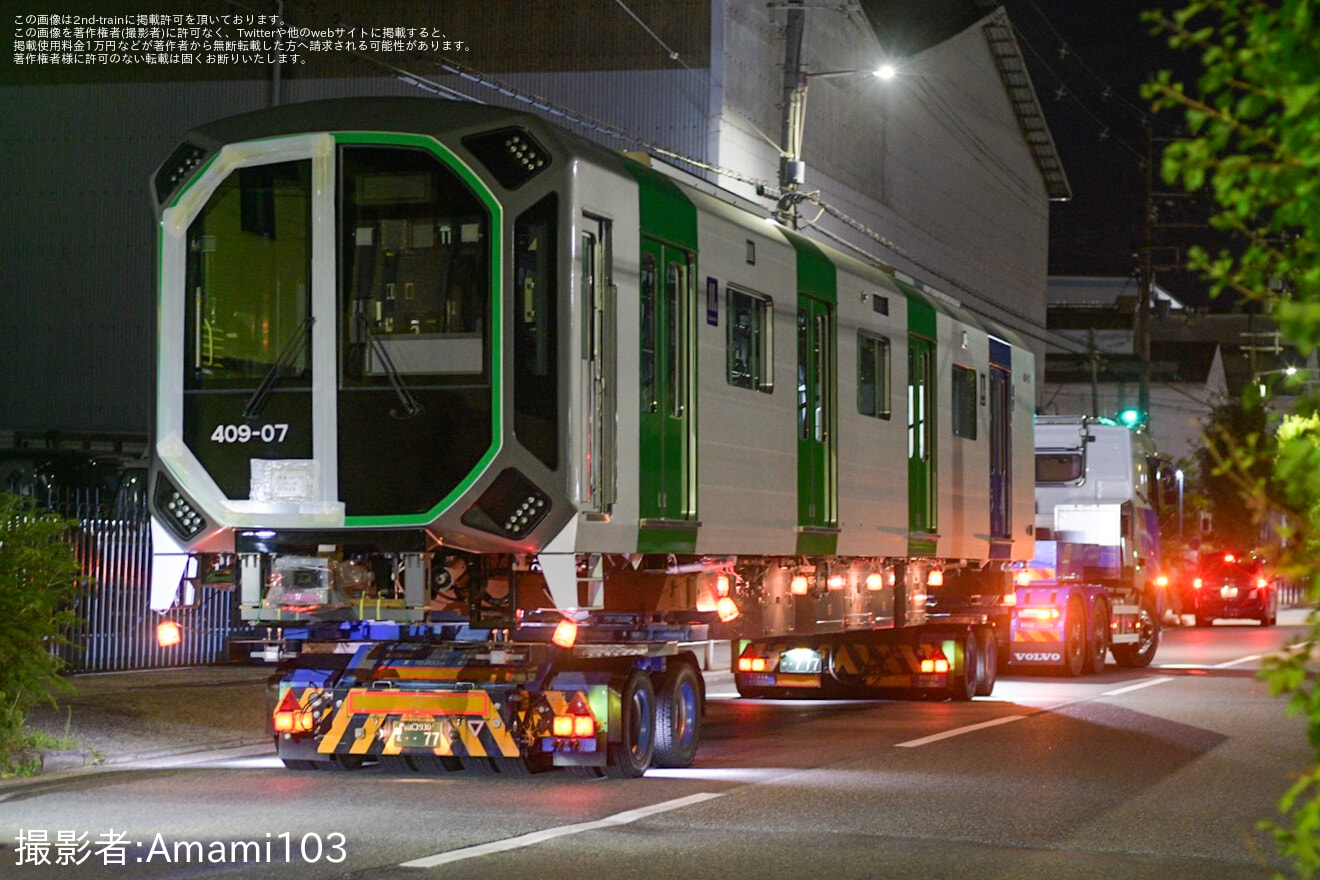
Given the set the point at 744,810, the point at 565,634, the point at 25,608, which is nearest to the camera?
the point at 744,810

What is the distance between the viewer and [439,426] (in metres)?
11.6

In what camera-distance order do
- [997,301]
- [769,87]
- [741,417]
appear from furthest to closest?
1. [997,301]
2. [769,87]
3. [741,417]

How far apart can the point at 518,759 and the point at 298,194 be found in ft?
12.3

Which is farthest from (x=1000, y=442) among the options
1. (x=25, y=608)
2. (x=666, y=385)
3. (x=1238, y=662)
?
(x=25, y=608)

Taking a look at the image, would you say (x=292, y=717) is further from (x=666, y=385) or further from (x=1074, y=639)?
(x=1074, y=639)

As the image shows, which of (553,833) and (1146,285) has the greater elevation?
(1146,285)

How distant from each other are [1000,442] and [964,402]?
5.76 feet

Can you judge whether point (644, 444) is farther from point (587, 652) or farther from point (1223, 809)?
point (1223, 809)

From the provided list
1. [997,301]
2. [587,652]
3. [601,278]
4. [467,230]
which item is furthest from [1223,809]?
[997,301]

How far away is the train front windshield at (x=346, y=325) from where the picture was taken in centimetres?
1162

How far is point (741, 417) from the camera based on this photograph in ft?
46.6

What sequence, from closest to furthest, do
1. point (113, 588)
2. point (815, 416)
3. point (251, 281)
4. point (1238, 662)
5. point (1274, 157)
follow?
point (1274, 157), point (251, 281), point (815, 416), point (113, 588), point (1238, 662)

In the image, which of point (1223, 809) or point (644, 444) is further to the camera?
point (644, 444)

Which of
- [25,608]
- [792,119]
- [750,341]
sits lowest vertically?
[25,608]
